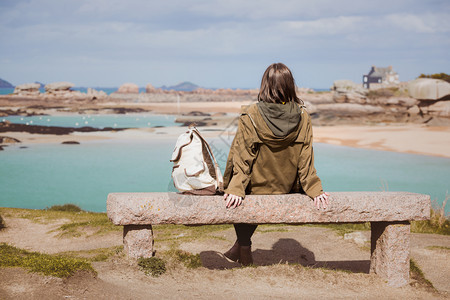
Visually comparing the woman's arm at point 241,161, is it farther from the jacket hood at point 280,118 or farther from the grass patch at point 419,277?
the grass patch at point 419,277

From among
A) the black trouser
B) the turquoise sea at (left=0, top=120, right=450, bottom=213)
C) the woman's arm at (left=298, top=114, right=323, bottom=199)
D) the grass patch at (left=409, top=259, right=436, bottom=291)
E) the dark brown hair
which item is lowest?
the turquoise sea at (left=0, top=120, right=450, bottom=213)

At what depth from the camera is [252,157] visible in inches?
171

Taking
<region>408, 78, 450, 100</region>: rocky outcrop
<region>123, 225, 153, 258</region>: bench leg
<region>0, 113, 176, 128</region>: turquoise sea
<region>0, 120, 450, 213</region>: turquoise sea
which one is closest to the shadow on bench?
<region>123, 225, 153, 258</region>: bench leg

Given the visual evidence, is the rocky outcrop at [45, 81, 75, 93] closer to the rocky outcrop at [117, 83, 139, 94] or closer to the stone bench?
the rocky outcrop at [117, 83, 139, 94]

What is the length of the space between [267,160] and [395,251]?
1721mm

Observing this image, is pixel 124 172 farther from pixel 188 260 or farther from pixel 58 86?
pixel 58 86

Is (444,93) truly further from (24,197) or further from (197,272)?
(197,272)

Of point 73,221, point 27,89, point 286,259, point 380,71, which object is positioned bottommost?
point 73,221

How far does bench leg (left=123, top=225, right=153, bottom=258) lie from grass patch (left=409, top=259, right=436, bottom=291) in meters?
2.98

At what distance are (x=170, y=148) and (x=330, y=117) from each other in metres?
14.9

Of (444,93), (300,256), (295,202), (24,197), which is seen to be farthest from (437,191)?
(444,93)

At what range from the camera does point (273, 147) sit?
4395mm

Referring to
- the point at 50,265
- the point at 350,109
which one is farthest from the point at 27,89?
the point at 50,265

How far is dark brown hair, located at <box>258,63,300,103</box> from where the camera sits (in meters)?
4.20
